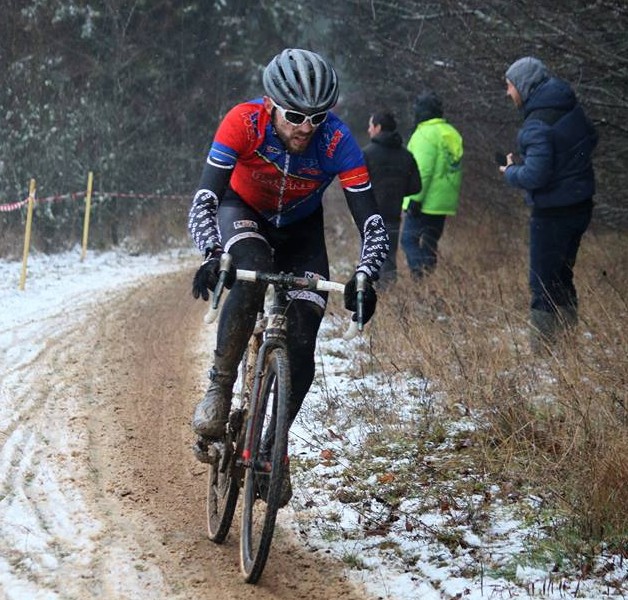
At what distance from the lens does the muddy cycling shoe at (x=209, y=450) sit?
184 inches

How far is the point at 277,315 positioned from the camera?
14.4 feet

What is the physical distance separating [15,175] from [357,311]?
14.7m

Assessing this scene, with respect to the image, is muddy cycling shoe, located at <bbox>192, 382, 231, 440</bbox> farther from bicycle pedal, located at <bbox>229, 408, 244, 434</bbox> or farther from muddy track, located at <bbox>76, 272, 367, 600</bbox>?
muddy track, located at <bbox>76, 272, 367, 600</bbox>

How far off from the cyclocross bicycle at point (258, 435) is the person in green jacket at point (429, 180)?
6.00 meters

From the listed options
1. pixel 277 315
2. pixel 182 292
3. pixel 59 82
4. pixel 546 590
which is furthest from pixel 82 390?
pixel 59 82

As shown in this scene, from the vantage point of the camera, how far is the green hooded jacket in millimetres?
10531

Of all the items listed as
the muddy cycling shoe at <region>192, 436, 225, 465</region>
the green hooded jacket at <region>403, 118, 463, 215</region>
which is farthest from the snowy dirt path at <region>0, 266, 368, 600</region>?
the green hooded jacket at <region>403, 118, 463, 215</region>

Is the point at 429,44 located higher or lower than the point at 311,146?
higher

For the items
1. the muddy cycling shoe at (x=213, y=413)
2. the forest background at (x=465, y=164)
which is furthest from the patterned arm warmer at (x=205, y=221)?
the forest background at (x=465, y=164)

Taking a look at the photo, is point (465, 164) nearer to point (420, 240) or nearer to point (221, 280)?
point (420, 240)

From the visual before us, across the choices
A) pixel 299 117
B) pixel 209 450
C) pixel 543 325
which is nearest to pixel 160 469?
pixel 209 450

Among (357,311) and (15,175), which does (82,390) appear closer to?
(357,311)

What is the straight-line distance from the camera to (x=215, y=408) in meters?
4.61

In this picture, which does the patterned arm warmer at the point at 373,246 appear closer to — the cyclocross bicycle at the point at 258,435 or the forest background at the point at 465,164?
the cyclocross bicycle at the point at 258,435
